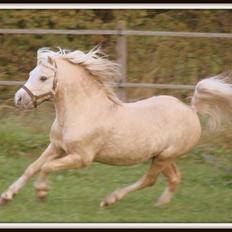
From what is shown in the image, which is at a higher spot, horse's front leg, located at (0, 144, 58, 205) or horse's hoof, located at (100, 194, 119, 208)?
horse's front leg, located at (0, 144, 58, 205)

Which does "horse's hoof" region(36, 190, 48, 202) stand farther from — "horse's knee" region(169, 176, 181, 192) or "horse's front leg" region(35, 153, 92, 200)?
"horse's knee" region(169, 176, 181, 192)

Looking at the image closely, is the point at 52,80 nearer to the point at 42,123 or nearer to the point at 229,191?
the point at 229,191

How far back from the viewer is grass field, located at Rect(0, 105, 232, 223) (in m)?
6.43

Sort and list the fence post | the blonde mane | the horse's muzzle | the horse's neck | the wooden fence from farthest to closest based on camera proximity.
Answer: the fence post, the wooden fence, the blonde mane, the horse's neck, the horse's muzzle

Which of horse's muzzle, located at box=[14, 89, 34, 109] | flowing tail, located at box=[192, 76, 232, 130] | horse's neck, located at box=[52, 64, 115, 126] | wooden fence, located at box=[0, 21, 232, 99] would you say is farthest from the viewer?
wooden fence, located at box=[0, 21, 232, 99]

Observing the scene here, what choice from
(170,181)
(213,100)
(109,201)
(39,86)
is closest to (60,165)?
(109,201)

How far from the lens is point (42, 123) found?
993cm

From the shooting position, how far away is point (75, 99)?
6570 millimetres

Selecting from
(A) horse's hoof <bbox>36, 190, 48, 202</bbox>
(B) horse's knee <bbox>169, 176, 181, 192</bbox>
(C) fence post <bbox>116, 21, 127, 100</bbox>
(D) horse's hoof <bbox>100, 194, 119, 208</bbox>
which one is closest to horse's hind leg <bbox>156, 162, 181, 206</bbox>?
(B) horse's knee <bbox>169, 176, 181, 192</bbox>

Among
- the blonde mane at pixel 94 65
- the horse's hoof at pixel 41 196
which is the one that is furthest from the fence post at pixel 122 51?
the horse's hoof at pixel 41 196

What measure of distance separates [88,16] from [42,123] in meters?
2.90

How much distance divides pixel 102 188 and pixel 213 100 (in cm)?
151

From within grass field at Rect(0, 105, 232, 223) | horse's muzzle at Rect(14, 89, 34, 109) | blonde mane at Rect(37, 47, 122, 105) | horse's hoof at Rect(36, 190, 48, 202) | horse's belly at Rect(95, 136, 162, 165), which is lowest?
grass field at Rect(0, 105, 232, 223)

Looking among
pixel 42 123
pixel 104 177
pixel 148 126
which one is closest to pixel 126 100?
pixel 42 123
